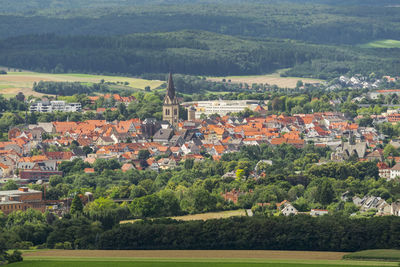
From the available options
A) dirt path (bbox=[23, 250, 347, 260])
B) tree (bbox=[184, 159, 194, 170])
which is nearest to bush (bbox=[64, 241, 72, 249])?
dirt path (bbox=[23, 250, 347, 260])

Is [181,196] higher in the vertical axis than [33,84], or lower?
higher

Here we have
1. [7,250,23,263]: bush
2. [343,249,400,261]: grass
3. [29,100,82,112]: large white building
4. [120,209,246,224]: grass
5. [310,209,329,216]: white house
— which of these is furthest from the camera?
[29,100,82,112]: large white building

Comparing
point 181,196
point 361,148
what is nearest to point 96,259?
point 181,196

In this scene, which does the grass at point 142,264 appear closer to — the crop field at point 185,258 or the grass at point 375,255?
the crop field at point 185,258

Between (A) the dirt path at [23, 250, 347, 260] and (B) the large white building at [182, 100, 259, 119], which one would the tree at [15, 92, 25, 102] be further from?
(A) the dirt path at [23, 250, 347, 260]

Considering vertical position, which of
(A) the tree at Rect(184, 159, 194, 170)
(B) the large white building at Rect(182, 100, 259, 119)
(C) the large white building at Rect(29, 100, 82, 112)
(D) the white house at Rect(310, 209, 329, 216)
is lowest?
(B) the large white building at Rect(182, 100, 259, 119)

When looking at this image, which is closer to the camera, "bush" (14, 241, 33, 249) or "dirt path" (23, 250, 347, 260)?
"dirt path" (23, 250, 347, 260)

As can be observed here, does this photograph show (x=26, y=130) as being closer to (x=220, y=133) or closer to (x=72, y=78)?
(x=220, y=133)
